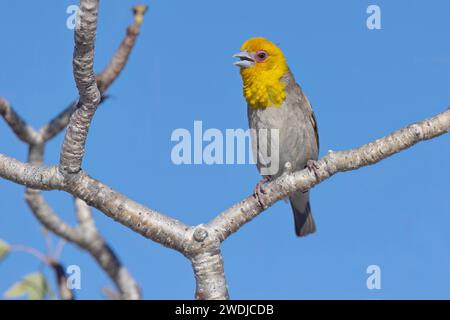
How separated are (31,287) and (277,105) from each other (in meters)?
3.02

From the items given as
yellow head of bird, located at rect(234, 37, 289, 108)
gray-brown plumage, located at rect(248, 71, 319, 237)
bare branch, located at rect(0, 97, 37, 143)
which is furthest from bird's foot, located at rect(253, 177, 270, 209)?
bare branch, located at rect(0, 97, 37, 143)

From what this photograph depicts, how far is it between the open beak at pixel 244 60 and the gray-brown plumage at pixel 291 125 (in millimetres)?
361

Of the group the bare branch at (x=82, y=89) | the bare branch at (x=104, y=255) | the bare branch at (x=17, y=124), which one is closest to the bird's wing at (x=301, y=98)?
the bare branch at (x=82, y=89)

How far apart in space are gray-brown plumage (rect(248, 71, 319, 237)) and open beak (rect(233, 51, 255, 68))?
1.18 feet

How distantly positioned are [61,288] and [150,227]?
6.28 ft

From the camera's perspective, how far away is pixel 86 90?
4.75 meters

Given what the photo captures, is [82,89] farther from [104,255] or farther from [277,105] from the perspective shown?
[104,255]

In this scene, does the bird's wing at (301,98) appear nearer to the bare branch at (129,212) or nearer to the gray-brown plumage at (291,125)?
the gray-brown plumage at (291,125)

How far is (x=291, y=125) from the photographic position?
6.57 metres

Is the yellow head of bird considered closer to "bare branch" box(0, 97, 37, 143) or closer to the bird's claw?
the bird's claw

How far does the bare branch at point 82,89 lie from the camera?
14.1ft

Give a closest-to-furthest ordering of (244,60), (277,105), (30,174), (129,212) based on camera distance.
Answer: (129,212) → (30,174) → (277,105) → (244,60)

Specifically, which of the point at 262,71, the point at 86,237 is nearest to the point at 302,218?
the point at 262,71

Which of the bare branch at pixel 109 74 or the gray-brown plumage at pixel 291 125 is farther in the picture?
the bare branch at pixel 109 74
